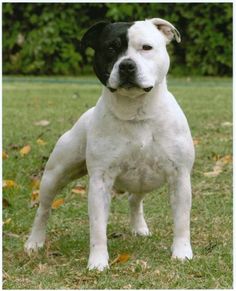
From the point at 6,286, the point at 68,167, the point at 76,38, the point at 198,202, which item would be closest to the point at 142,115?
the point at 68,167

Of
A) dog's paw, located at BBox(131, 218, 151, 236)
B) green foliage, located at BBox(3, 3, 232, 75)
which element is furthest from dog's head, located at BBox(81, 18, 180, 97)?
green foliage, located at BBox(3, 3, 232, 75)

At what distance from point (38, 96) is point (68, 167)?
753 centimetres

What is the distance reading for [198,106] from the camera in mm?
10805

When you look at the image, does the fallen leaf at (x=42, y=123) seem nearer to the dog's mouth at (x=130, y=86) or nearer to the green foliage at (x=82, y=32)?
the dog's mouth at (x=130, y=86)

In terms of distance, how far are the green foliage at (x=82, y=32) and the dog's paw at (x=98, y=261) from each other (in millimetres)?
11411

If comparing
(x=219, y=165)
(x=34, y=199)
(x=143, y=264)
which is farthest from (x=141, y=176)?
(x=219, y=165)

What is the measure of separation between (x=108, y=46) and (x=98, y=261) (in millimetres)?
1214

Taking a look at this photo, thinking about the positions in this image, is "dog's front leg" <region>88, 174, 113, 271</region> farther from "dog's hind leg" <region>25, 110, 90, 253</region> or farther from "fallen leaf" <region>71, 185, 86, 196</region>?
"fallen leaf" <region>71, 185, 86, 196</region>

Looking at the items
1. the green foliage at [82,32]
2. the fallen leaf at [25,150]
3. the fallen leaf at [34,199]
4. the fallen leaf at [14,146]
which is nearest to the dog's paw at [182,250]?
the fallen leaf at [34,199]

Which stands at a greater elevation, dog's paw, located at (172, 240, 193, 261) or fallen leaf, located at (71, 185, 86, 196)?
dog's paw, located at (172, 240, 193, 261)

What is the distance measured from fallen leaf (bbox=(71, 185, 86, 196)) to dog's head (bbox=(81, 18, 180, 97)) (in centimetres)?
208

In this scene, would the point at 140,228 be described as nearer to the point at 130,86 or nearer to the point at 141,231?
the point at 141,231

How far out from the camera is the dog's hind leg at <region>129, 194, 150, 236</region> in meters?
5.16

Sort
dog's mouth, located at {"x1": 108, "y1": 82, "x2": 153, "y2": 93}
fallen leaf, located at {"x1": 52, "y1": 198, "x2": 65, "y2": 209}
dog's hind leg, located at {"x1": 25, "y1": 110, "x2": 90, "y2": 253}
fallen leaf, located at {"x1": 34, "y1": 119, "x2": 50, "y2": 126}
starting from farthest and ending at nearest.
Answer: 1. fallen leaf, located at {"x1": 34, "y1": 119, "x2": 50, "y2": 126}
2. fallen leaf, located at {"x1": 52, "y1": 198, "x2": 65, "y2": 209}
3. dog's hind leg, located at {"x1": 25, "y1": 110, "x2": 90, "y2": 253}
4. dog's mouth, located at {"x1": 108, "y1": 82, "x2": 153, "y2": 93}
